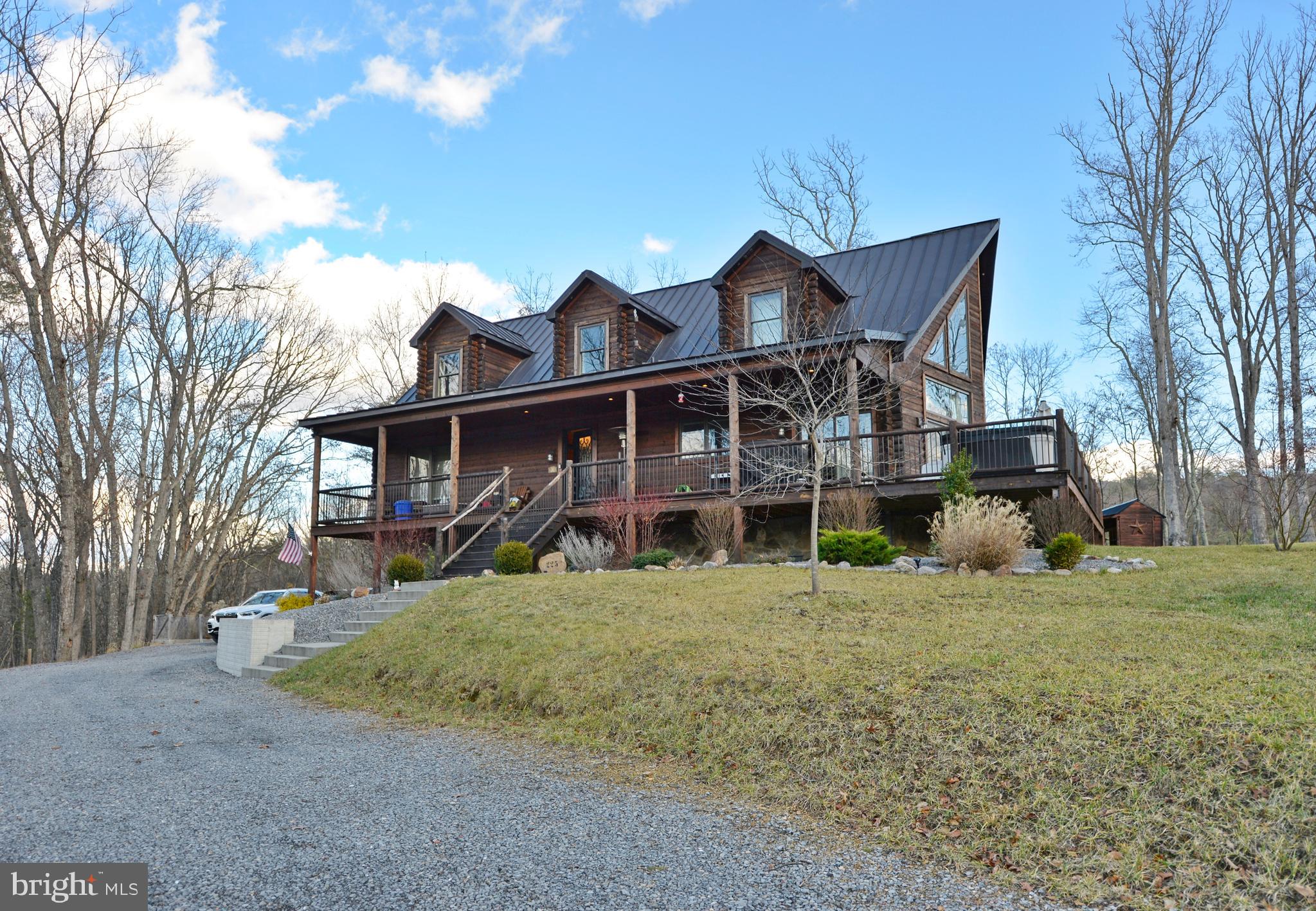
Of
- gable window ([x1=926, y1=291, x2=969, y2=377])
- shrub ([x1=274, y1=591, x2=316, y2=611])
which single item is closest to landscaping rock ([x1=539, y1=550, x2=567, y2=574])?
shrub ([x1=274, y1=591, x2=316, y2=611])

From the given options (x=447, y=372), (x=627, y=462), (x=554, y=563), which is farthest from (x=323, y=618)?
(x=447, y=372)

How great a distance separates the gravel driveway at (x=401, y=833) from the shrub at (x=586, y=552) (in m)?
8.24

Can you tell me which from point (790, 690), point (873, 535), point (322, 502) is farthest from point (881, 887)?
point (322, 502)

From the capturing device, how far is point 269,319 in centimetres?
2844

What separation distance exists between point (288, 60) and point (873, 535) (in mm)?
13470

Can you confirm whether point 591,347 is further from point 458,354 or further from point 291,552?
point 291,552

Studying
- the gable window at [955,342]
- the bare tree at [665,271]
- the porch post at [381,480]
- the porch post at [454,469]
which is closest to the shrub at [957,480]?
the gable window at [955,342]

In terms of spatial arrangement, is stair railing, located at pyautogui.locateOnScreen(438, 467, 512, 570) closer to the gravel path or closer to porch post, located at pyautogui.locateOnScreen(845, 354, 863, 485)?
the gravel path

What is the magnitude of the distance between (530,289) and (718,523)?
2339 centimetres

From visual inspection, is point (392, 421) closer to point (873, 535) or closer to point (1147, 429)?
point (873, 535)

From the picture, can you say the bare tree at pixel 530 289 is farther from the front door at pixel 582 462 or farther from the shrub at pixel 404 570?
the shrub at pixel 404 570

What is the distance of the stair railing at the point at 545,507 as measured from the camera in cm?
1727

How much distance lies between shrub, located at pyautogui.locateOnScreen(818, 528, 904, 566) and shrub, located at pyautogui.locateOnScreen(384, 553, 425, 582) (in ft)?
25.3

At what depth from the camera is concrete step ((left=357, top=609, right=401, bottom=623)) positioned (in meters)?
13.2
